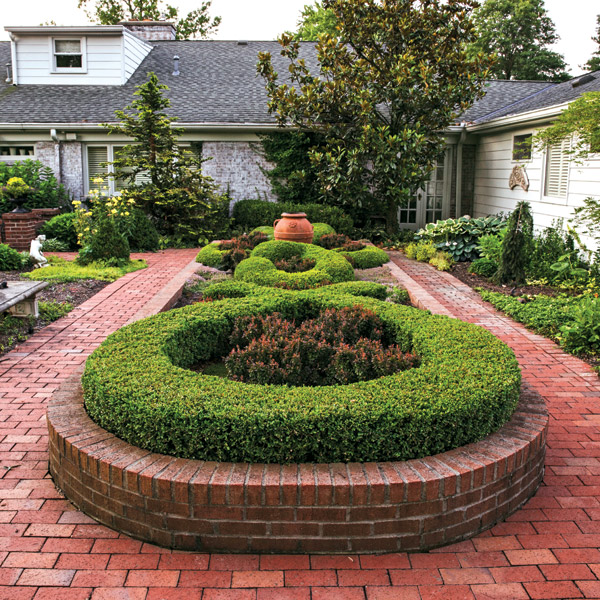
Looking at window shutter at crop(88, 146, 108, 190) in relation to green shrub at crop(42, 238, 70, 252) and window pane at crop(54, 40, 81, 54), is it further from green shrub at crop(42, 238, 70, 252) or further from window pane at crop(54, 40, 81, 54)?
window pane at crop(54, 40, 81, 54)

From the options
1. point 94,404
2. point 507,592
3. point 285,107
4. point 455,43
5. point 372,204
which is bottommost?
point 507,592

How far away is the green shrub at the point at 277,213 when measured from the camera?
12.9 metres

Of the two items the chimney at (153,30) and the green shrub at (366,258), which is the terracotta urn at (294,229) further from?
the chimney at (153,30)

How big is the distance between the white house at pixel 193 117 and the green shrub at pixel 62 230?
2438mm

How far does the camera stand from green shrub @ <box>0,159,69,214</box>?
13.0 m

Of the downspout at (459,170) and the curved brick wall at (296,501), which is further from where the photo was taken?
the downspout at (459,170)

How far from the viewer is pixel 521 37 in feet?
98.7

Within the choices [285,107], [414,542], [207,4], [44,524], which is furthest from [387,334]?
[207,4]

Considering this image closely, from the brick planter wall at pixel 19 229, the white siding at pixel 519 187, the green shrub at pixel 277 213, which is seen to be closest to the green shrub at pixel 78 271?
the brick planter wall at pixel 19 229

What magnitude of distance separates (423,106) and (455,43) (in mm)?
1424

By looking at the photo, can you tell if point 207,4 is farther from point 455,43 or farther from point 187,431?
point 187,431

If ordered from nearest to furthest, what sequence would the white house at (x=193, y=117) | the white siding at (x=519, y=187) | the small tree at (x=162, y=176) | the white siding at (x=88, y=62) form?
the white siding at (x=519, y=187), the small tree at (x=162, y=176), the white house at (x=193, y=117), the white siding at (x=88, y=62)

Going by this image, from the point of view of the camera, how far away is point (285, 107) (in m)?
12.1

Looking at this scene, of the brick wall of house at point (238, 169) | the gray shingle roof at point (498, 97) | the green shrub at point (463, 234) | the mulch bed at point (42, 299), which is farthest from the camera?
the gray shingle roof at point (498, 97)
